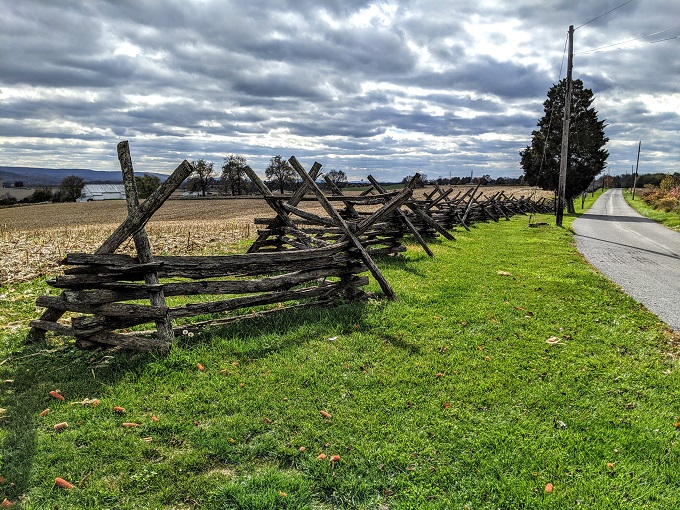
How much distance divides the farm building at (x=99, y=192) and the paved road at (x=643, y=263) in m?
87.9

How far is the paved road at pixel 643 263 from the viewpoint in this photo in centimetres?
727

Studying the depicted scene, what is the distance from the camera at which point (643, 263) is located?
11.0m

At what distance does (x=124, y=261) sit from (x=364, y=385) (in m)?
3.16

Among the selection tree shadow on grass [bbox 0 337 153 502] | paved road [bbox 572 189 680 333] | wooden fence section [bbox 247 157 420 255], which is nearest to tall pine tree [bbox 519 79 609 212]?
paved road [bbox 572 189 680 333]

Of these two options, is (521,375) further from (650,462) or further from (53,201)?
(53,201)

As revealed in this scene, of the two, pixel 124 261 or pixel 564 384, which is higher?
pixel 124 261

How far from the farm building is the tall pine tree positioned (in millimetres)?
79170

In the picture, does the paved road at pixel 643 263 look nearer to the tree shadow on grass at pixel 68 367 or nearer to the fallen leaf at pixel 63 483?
the tree shadow on grass at pixel 68 367

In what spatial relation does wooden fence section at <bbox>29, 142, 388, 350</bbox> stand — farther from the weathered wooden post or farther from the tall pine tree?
the tall pine tree

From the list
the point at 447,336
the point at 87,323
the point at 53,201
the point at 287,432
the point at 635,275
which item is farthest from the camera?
the point at 53,201

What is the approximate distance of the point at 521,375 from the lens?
4.56 metres

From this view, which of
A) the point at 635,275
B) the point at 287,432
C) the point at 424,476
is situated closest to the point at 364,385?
the point at 287,432

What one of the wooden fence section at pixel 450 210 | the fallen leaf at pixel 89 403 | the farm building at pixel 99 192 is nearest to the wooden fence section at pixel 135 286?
the fallen leaf at pixel 89 403

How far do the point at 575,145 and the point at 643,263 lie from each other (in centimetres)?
2837
